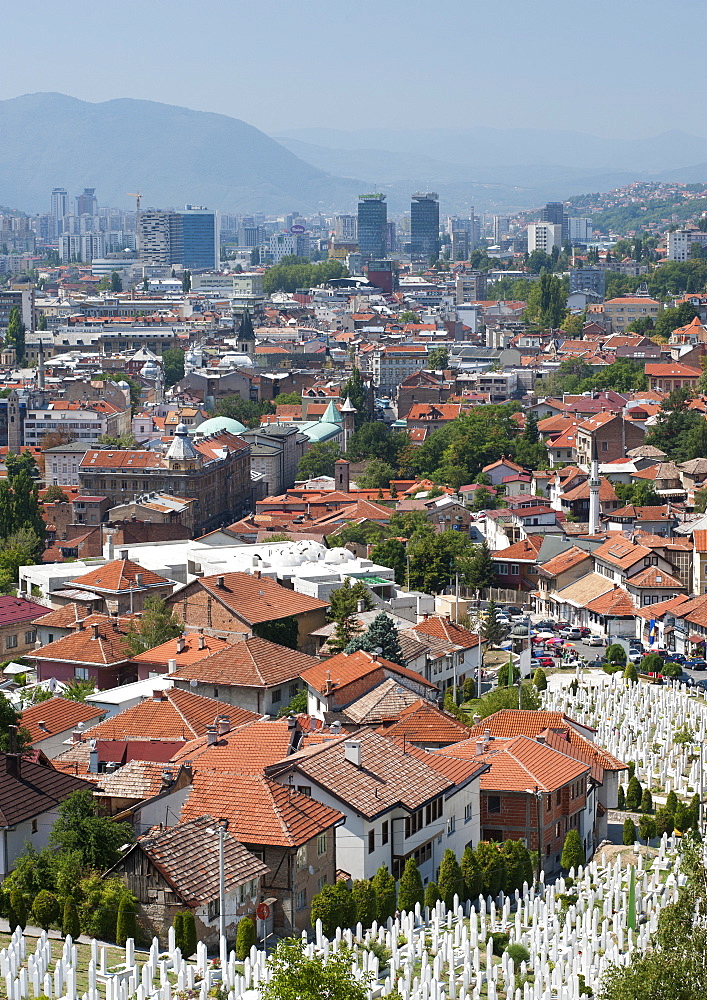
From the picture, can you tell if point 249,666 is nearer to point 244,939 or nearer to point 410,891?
point 410,891

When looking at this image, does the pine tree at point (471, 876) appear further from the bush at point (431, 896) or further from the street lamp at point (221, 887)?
the street lamp at point (221, 887)

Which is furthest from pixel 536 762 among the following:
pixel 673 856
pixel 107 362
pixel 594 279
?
pixel 594 279

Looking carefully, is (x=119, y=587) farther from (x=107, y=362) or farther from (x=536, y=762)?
(x=107, y=362)

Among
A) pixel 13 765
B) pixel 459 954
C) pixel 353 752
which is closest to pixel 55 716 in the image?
pixel 13 765

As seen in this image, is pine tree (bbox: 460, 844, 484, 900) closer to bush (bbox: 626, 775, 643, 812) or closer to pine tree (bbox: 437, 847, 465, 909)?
pine tree (bbox: 437, 847, 465, 909)

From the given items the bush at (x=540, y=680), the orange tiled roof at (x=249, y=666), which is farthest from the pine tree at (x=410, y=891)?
the bush at (x=540, y=680)

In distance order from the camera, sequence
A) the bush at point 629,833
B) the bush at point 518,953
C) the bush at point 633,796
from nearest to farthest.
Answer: the bush at point 518,953, the bush at point 629,833, the bush at point 633,796

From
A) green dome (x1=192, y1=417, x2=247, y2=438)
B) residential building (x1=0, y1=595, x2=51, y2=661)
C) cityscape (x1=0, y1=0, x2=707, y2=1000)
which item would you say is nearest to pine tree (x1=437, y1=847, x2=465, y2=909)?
cityscape (x1=0, y1=0, x2=707, y2=1000)
